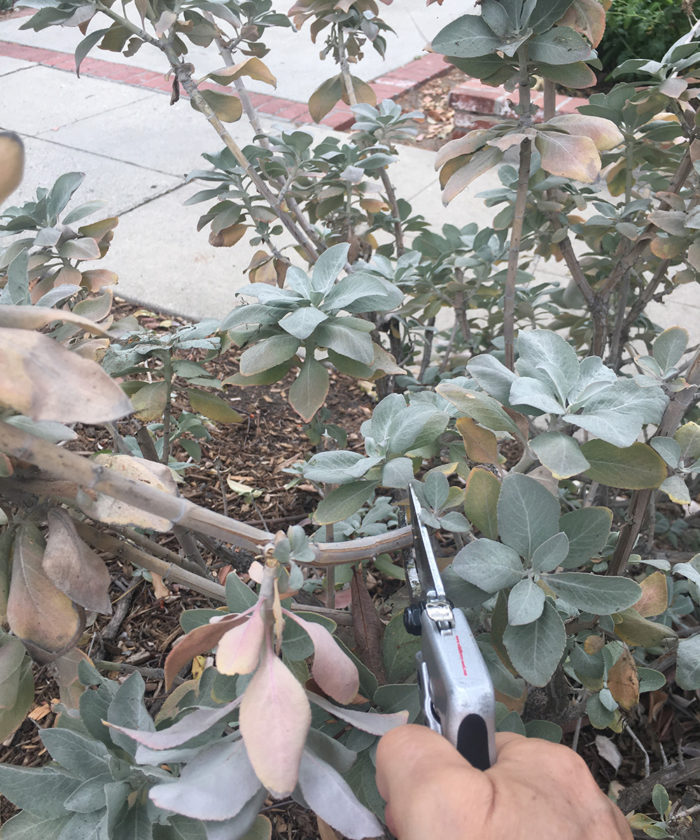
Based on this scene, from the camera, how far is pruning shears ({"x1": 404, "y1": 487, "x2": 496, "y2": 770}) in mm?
738

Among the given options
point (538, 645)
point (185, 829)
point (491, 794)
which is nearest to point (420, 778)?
point (491, 794)

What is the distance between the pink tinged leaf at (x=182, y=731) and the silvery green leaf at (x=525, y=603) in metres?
0.34

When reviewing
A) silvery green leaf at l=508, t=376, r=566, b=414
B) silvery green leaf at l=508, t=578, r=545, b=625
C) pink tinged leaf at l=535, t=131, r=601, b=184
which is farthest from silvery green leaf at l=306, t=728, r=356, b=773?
pink tinged leaf at l=535, t=131, r=601, b=184

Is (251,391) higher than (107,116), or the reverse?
(107,116)

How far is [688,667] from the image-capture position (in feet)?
3.31

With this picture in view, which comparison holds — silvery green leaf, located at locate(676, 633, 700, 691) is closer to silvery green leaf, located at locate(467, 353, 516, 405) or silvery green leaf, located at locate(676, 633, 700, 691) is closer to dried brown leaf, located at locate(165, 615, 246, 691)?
silvery green leaf, located at locate(467, 353, 516, 405)

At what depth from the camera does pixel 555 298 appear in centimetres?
245

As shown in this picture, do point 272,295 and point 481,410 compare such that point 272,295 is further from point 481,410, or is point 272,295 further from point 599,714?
point 599,714

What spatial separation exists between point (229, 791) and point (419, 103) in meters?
5.74

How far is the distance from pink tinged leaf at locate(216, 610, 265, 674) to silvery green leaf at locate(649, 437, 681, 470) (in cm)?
65

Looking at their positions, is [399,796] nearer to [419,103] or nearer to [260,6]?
[260,6]

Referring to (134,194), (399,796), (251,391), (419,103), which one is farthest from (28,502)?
(419,103)

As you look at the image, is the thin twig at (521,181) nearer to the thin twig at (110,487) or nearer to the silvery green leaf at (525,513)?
the silvery green leaf at (525,513)

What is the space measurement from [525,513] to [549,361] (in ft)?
0.72
